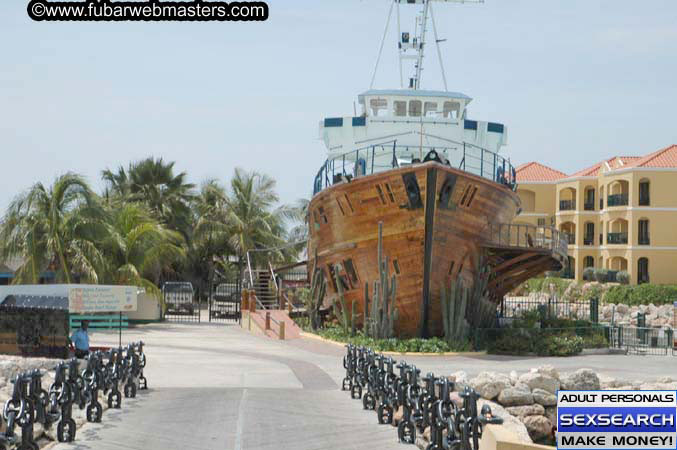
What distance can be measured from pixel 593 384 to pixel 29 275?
20.8m

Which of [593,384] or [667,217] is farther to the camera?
[667,217]

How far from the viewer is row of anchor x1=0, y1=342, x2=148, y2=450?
11195 millimetres

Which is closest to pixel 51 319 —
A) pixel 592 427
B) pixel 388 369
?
pixel 388 369

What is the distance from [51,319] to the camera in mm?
20547

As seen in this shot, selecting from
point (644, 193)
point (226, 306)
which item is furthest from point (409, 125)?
point (644, 193)

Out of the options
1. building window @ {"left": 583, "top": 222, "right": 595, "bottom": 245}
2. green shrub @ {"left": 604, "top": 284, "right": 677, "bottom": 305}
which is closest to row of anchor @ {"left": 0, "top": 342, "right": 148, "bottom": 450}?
green shrub @ {"left": 604, "top": 284, "right": 677, "bottom": 305}

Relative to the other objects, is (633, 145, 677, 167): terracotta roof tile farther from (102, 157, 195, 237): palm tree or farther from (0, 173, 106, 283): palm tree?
(0, 173, 106, 283): palm tree

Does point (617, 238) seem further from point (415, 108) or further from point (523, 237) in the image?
point (415, 108)

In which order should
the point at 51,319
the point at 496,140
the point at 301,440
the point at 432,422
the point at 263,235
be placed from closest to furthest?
1. the point at 432,422
2. the point at 301,440
3. the point at 51,319
4. the point at 496,140
5. the point at 263,235

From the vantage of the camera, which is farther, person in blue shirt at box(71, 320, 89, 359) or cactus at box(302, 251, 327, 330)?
cactus at box(302, 251, 327, 330)

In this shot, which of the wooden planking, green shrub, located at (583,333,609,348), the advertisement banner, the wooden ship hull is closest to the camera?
the advertisement banner

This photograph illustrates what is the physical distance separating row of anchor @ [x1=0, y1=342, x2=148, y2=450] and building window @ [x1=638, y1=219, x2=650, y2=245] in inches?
1803

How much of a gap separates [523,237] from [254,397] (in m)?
16.8

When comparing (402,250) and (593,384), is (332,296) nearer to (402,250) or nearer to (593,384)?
(402,250)
